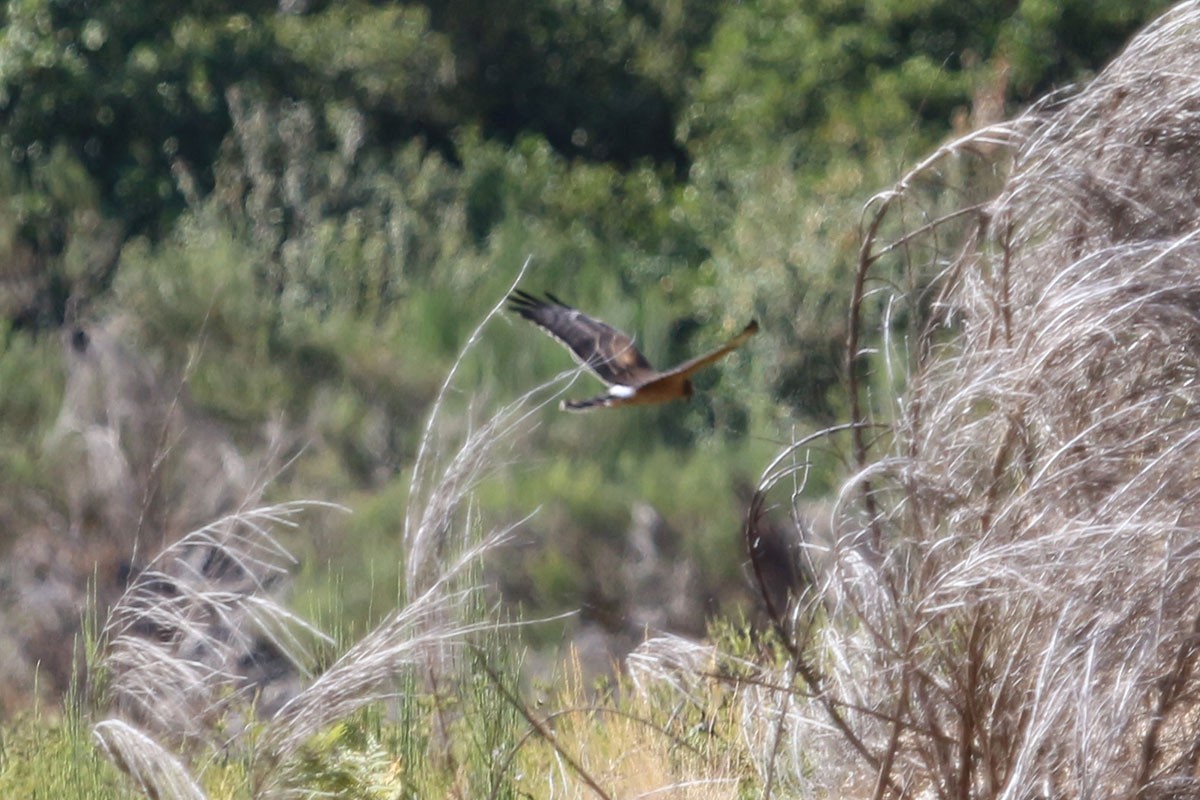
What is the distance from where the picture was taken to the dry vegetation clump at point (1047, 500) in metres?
3.47

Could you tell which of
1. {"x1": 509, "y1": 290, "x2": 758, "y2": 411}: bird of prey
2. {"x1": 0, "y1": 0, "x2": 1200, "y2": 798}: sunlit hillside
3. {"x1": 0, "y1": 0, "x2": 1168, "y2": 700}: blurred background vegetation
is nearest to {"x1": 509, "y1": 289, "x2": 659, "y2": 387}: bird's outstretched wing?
{"x1": 509, "y1": 290, "x2": 758, "y2": 411}: bird of prey

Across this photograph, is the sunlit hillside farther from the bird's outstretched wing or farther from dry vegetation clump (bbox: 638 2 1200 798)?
the bird's outstretched wing

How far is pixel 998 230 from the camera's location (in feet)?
13.3

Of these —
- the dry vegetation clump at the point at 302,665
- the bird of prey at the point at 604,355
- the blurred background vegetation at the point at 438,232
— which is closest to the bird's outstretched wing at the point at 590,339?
the bird of prey at the point at 604,355

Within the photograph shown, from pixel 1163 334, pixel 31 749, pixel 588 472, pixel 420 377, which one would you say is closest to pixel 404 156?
pixel 420 377

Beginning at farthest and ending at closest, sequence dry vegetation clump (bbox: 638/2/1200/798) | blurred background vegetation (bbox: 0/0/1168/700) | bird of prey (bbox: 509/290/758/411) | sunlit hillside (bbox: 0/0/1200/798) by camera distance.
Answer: blurred background vegetation (bbox: 0/0/1168/700)
bird of prey (bbox: 509/290/758/411)
sunlit hillside (bbox: 0/0/1200/798)
dry vegetation clump (bbox: 638/2/1200/798)

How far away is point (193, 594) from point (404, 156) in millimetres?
12530

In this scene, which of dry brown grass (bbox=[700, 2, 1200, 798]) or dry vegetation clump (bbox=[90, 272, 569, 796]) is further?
dry vegetation clump (bbox=[90, 272, 569, 796])

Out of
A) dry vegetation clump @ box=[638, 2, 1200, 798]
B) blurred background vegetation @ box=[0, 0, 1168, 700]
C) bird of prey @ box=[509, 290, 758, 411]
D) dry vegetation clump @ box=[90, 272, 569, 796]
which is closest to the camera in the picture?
dry vegetation clump @ box=[638, 2, 1200, 798]

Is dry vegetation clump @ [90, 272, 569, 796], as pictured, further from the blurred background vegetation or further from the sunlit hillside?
the blurred background vegetation

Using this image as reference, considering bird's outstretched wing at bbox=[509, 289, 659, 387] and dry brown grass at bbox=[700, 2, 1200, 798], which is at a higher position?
dry brown grass at bbox=[700, 2, 1200, 798]

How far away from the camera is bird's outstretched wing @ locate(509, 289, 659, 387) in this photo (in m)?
6.41

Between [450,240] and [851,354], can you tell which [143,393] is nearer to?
[450,240]

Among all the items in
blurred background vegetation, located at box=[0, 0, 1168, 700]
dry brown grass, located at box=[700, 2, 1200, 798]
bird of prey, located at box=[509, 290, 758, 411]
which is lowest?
blurred background vegetation, located at box=[0, 0, 1168, 700]
